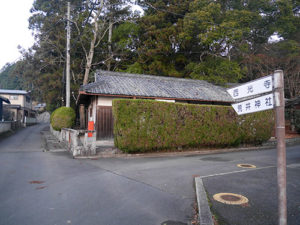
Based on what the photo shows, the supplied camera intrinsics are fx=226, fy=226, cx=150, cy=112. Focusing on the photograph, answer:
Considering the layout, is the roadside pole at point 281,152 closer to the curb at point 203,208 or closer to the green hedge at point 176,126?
the curb at point 203,208

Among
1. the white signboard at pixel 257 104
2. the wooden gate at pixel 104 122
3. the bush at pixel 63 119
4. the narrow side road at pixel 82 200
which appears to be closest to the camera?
the white signboard at pixel 257 104

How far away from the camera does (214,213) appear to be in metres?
4.39

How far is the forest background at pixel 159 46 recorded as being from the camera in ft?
82.1

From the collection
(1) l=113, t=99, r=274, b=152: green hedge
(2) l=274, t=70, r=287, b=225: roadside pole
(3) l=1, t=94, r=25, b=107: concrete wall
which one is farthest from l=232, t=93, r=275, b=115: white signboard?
(3) l=1, t=94, r=25, b=107: concrete wall

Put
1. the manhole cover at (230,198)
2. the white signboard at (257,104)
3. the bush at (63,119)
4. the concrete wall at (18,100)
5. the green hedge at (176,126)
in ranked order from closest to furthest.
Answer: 1. the white signboard at (257,104)
2. the manhole cover at (230,198)
3. the green hedge at (176,126)
4. the bush at (63,119)
5. the concrete wall at (18,100)

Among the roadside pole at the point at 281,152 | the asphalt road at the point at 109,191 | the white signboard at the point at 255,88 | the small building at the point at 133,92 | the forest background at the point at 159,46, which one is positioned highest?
the forest background at the point at 159,46

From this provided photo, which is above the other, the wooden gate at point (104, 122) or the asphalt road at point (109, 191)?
the wooden gate at point (104, 122)

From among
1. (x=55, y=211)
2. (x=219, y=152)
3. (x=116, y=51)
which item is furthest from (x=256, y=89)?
(x=116, y=51)

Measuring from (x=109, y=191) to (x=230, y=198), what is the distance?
2998 mm

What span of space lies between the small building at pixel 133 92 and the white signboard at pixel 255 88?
38.4 ft

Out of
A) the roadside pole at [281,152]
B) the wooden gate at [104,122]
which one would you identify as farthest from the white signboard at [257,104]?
the wooden gate at [104,122]

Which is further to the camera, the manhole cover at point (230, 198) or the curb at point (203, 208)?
the manhole cover at point (230, 198)

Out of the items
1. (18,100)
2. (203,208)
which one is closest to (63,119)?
(203,208)

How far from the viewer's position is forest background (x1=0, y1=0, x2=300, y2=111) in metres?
25.0
